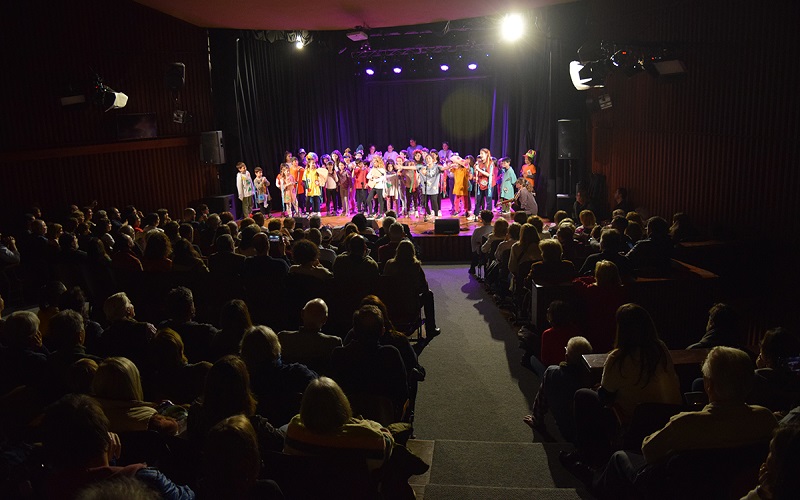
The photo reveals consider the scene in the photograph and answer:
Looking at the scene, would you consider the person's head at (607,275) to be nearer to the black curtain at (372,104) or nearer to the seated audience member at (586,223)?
the seated audience member at (586,223)

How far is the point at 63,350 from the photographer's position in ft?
14.1

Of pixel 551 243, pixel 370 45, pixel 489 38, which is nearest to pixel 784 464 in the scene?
pixel 551 243

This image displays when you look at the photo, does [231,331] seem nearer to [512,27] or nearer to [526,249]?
[526,249]

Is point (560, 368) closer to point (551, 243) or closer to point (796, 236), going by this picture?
point (551, 243)

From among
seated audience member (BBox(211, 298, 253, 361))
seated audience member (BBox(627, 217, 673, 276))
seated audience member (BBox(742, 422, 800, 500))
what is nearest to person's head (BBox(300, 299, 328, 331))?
seated audience member (BBox(211, 298, 253, 361))

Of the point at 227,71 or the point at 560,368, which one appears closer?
the point at 560,368

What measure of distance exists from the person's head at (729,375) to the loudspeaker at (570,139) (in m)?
10.6

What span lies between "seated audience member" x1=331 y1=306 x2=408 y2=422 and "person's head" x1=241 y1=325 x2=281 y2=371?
0.54 metres

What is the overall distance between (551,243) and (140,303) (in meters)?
4.08

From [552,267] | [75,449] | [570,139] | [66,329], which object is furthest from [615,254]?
[570,139]

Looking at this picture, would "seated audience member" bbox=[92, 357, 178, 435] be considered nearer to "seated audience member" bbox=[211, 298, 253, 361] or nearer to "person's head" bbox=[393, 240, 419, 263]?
"seated audience member" bbox=[211, 298, 253, 361]

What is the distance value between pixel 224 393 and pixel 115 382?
2.29ft

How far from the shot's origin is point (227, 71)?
15.9 m

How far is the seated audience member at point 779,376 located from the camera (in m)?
3.72
